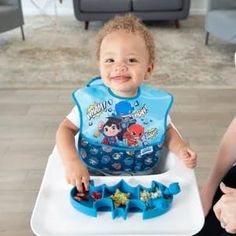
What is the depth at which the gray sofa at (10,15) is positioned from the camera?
3645mm

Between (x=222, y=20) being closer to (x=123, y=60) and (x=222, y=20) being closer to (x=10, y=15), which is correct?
(x=10, y=15)

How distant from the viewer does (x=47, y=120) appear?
7.84ft

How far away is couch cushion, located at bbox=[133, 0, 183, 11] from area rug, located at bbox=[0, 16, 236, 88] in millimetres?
230

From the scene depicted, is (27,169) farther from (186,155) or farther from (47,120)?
(186,155)

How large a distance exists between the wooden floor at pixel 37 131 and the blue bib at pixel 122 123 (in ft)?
2.19

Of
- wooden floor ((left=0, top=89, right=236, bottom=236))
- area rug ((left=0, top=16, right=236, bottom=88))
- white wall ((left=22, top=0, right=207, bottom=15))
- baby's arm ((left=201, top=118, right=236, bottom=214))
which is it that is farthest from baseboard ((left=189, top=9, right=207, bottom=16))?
baby's arm ((left=201, top=118, right=236, bottom=214))

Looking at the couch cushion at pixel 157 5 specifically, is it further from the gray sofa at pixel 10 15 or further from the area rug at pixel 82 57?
the gray sofa at pixel 10 15

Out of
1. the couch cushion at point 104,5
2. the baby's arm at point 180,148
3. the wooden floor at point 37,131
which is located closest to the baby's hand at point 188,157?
the baby's arm at point 180,148

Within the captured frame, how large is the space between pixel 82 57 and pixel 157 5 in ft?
3.72

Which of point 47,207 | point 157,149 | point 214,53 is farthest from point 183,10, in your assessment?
point 47,207

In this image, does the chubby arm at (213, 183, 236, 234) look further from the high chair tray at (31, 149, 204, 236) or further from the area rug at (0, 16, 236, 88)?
the area rug at (0, 16, 236, 88)

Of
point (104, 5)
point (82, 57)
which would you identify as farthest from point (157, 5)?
point (82, 57)

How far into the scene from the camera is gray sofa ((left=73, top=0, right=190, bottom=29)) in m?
4.03

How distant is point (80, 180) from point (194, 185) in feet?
0.85
